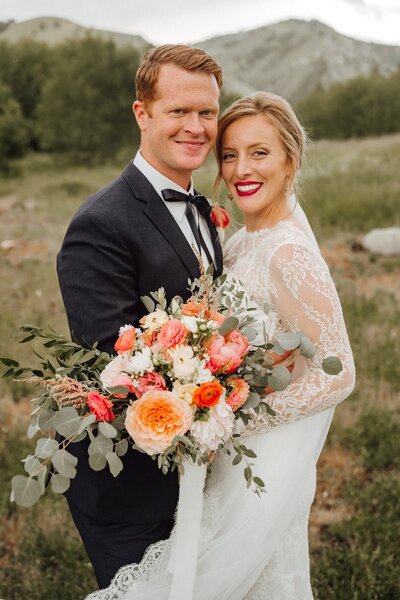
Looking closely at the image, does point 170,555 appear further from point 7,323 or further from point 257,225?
point 7,323

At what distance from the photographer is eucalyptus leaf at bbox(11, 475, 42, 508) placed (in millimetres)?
1919

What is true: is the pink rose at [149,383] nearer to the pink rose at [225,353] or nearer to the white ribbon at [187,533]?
the pink rose at [225,353]

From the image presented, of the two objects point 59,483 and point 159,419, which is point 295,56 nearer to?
point 159,419

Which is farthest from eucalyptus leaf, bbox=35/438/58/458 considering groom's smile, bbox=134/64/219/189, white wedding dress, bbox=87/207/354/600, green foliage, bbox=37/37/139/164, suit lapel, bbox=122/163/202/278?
green foliage, bbox=37/37/139/164

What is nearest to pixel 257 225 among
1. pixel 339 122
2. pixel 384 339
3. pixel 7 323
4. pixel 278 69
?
pixel 384 339

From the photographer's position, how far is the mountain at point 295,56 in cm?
13588

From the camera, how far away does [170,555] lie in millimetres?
2656

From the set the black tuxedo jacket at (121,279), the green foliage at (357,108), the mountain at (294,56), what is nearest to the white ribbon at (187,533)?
the black tuxedo jacket at (121,279)

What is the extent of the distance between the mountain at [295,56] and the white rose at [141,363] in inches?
5096

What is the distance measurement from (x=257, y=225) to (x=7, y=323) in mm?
6252

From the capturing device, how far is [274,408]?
2.66 metres

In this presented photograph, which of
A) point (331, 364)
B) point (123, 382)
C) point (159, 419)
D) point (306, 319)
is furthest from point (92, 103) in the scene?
point (159, 419)

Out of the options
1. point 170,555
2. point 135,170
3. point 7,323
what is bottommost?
point 7,323

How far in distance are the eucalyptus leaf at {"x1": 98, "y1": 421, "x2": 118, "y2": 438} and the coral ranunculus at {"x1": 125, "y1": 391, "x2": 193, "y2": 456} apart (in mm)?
57
